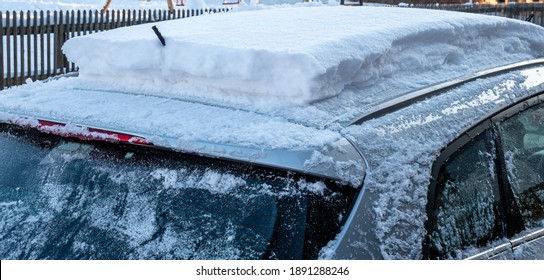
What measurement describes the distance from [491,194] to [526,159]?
→ 35cm

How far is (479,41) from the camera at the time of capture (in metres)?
3.07

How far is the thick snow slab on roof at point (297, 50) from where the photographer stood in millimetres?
2248

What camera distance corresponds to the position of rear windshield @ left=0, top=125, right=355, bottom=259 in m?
1.88

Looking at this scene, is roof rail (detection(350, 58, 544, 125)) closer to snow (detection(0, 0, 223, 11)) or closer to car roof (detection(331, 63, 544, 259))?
car roof (detection(331, 63, 544, 259))

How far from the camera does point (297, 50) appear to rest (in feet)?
7.34

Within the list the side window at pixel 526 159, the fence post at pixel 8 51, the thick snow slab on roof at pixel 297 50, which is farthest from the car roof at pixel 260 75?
the fence post at pixel 8 51

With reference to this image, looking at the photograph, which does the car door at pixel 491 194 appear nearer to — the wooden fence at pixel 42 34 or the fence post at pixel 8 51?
the wooden fence at pixel 42 34

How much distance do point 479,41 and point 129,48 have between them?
1.36 m

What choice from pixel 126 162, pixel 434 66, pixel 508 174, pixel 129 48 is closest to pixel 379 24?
pixel 434 66

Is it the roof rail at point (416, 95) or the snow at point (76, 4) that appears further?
the snow at point (76, 4)

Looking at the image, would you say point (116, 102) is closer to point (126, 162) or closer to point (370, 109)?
point (126, 162)

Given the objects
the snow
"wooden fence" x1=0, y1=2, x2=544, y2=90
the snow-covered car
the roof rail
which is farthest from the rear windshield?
the snow

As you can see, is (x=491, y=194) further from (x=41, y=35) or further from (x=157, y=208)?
(x=41, y=35)

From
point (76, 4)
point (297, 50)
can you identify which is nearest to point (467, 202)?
point (297, 50)
